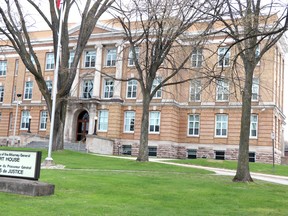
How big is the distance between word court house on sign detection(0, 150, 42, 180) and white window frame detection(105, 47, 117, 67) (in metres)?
38.6

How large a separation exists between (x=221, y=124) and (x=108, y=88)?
46.0 ft

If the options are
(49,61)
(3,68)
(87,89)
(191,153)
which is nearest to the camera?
(191,153)

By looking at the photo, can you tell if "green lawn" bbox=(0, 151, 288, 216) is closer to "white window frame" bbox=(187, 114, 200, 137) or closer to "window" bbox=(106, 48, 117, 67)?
"white window frame" bbox=(187, 114, 200, 137)

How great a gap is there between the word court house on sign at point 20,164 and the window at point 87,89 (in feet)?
128

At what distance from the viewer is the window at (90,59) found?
5022 centimetres

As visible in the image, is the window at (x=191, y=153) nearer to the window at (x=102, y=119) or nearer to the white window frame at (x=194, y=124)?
the white window frame at (x=194, y=124)

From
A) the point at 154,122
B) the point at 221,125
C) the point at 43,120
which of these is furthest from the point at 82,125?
the point at 221,125

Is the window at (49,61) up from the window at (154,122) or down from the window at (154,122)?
up

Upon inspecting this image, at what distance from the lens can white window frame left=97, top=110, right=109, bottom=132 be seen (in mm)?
47781

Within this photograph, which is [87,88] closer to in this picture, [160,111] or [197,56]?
[160,111]

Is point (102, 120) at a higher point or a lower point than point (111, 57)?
lower

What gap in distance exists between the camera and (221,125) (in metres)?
44.4

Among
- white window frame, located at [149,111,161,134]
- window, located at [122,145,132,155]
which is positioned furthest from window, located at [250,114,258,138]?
window, located at [122,145,132,155]

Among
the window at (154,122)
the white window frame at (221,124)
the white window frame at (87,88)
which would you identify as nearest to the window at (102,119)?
the white window frame at (87,88)
